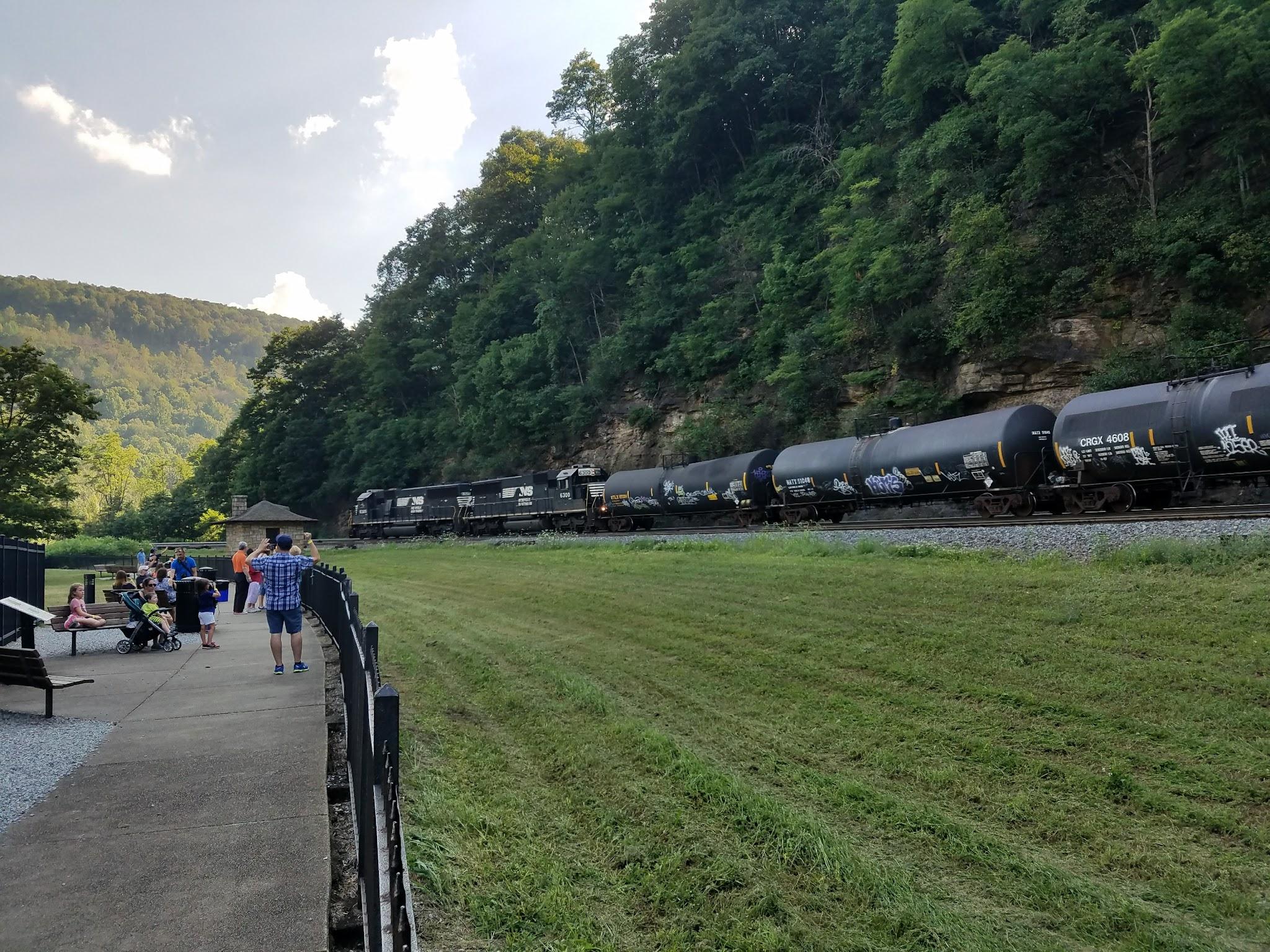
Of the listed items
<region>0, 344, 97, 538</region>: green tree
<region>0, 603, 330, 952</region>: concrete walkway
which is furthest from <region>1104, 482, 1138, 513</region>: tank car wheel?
<region>0, 344, 97, 538</region>: green tree

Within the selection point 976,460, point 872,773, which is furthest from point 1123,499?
point 872,773

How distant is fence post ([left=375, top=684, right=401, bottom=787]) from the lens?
3738mm

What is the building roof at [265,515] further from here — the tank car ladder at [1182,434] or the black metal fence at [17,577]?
the tank car ladder at [1182,434]

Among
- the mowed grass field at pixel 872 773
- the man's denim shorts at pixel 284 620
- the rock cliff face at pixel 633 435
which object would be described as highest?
the rock cliff face at pixel 633 435

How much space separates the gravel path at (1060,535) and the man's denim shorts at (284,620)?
1095cm

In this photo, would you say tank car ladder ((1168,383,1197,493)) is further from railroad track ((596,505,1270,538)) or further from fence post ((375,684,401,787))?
fence post ((375,684,401,787))

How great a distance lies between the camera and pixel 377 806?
416cm

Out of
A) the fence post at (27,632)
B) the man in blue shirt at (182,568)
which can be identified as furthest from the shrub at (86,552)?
the fence post at (27,632)

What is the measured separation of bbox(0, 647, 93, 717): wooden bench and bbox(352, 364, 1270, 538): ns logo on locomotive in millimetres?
19197

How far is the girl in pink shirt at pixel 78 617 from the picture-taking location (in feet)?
40.7

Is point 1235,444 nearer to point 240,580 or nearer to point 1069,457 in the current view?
point 1069,457

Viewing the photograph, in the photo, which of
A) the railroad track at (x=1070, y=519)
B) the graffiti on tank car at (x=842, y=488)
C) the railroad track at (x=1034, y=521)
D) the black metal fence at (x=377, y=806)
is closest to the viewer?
the black metal fence at (x=377, y=806)

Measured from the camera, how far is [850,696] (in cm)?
820

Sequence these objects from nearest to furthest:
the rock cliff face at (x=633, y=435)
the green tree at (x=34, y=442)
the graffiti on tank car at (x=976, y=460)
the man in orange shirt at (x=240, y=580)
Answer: the man in orange shirt at (x=240, y=580)
the graffiti on tank car at (x=976, y=460)
the green tree at (x=34, y=442)
the rock cliff face at (x=633, y=435)
